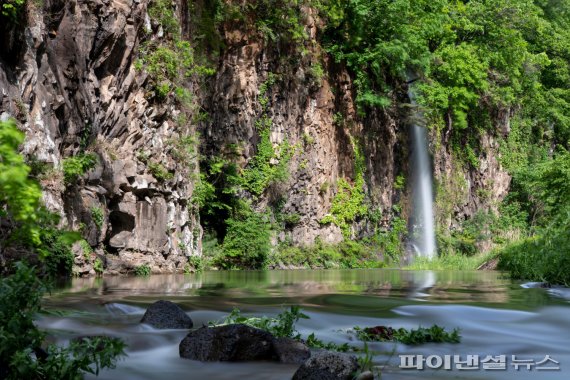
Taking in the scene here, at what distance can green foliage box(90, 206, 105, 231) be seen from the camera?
A: 1641 centimetres

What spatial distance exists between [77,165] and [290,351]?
458 inches

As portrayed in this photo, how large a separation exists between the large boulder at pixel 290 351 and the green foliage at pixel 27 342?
5.18 ft

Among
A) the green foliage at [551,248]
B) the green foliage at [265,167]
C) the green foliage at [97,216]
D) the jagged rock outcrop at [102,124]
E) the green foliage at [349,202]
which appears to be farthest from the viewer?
the green foliage at [349,202]

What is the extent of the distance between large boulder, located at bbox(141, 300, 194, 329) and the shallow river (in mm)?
Answer: 125

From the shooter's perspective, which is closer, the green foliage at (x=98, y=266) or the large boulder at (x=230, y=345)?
the large boulder at (x=230, y=345)

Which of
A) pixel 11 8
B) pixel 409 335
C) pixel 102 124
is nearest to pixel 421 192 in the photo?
pixel 102 124

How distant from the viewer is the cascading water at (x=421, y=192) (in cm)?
3459

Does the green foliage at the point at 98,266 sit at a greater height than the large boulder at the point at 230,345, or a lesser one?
greater

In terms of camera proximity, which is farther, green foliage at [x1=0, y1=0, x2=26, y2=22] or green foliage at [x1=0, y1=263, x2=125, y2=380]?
green foliage at [x1=0, y1=0, x2=26, y2=22]

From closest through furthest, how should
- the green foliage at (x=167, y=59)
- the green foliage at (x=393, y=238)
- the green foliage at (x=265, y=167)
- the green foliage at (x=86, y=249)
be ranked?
the green foliage at (x=86, y=249), the green foliage at (x=167, y=59), the green foliage at (x=265, y=167), the green foliage at (x=393, y=238)

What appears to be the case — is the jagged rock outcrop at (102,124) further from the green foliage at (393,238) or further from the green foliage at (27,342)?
the green foliage at (393,238)

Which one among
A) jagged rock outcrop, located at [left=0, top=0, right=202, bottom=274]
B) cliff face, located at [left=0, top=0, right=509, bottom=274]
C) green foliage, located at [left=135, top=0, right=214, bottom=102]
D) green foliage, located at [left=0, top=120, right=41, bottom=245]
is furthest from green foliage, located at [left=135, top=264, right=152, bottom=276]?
green foliage, located at [left=0, top=120, right=41, bottom=245]

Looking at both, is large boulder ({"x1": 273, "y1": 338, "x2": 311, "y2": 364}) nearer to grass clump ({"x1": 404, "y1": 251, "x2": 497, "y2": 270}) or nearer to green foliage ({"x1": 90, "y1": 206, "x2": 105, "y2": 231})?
green foliage ({"x1": 90, "y1": 206, "x2": 105, "y2": 231})

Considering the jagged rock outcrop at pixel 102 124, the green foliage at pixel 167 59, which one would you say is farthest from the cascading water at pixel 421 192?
the jagged rock outcrop at pixel 102 124
